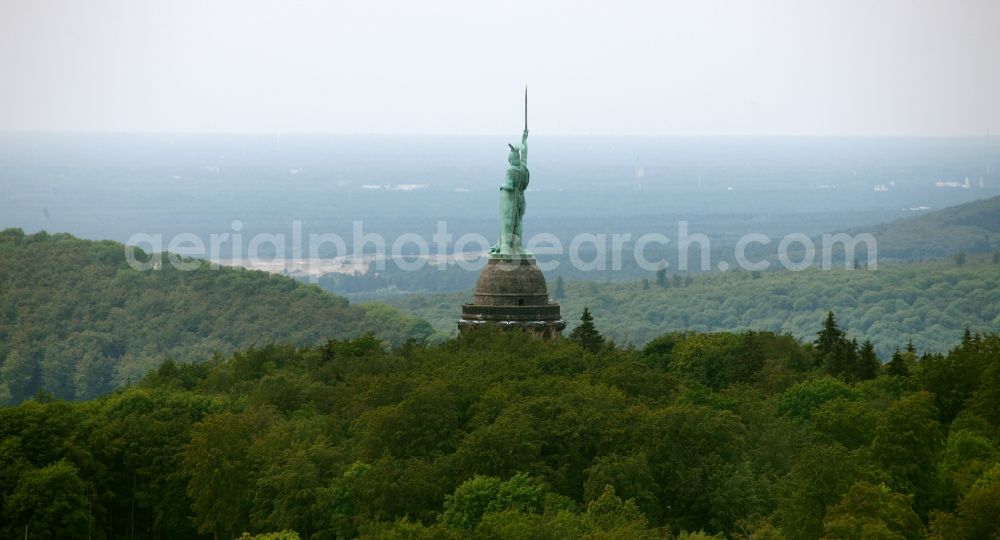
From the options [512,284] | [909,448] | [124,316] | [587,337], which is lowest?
[124,316]

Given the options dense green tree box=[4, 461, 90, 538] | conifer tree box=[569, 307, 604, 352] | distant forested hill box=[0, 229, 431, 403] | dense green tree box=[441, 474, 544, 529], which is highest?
conifer tree box=[569, 307, 604, 352]

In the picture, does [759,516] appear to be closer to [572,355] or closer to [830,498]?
[830,498]

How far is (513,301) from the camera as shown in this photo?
8725cm

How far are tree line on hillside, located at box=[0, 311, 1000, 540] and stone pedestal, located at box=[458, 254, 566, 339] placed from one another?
6.24ft

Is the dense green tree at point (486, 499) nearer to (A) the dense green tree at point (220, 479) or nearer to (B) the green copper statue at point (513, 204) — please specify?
(A) the dense green tree at point (220, 479)

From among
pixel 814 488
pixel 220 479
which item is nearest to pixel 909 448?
pixel 814 488

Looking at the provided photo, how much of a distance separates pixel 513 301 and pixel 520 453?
20.5 m

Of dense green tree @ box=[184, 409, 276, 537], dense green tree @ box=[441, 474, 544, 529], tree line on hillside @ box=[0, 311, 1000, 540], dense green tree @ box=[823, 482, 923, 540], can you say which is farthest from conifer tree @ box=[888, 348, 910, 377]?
dense green tree @ box=[823, 482, 923, 540]

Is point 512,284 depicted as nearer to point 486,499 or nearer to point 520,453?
point 520,453

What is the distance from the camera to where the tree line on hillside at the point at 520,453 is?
6194 cm

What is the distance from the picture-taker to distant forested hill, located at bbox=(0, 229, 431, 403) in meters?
170

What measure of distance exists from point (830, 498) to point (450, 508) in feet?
27.0

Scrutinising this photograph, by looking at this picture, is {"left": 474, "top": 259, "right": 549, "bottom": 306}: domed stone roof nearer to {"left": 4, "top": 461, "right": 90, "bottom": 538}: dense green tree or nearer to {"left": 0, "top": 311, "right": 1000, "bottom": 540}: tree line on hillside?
{"left": 0, "top": 311, "right": 1000, "bottom": 540}: tree line on hillside

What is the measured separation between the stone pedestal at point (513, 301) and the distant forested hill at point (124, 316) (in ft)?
242
